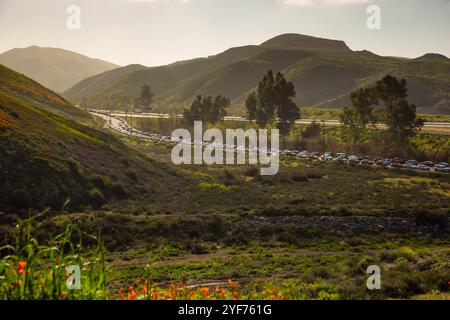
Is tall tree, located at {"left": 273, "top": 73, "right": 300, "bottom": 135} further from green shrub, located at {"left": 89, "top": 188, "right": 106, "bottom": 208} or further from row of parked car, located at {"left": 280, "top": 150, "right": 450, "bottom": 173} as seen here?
green shrub, located at {"left": 89, "top": 188, "right": 106, "bottom": 208}

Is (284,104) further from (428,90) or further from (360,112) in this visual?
(428,90)

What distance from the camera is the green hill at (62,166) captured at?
133 feet

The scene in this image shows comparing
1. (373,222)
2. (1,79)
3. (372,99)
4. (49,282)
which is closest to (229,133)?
(372,99)

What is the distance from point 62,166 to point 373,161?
181 ft

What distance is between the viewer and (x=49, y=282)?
663 cm

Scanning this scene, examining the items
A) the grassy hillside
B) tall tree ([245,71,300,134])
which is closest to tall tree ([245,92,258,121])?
tall tree ([245,71,300,134])

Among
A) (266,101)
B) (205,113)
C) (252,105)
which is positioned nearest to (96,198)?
(266,101)

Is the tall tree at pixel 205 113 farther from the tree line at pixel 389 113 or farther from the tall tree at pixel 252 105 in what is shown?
the tree line at pixel 389 113

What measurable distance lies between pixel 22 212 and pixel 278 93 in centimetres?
7322

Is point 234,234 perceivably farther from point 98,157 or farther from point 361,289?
point 98,157

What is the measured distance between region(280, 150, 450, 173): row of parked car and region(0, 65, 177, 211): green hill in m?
34.8

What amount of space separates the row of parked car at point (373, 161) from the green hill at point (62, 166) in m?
34.8

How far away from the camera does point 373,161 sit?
263ft
